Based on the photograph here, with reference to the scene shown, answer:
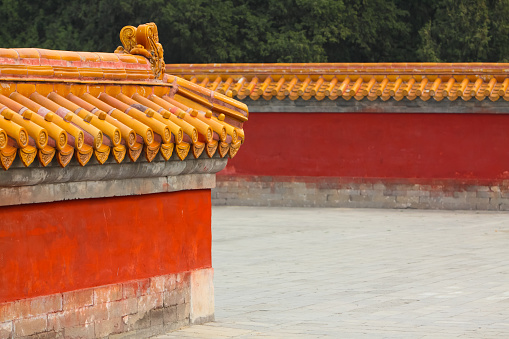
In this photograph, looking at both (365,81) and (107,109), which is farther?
(365,81)

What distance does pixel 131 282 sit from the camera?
24.5 feet

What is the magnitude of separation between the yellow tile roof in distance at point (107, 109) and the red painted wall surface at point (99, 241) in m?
0.38

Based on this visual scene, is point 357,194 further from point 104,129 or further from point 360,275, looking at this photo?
point 104,129

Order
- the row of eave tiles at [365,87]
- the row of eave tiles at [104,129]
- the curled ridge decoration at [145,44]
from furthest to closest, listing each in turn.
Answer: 1. the row of eave tiles at [365,87]
2. the curled ridge decoration at [145,44]
3. the row of eave tiles at [104,129]

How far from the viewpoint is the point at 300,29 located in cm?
2727

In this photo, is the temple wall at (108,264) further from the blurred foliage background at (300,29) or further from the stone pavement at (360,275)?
the blurred foliage background at (300,29)

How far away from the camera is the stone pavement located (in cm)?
819

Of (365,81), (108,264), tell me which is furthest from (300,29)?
(108,264)

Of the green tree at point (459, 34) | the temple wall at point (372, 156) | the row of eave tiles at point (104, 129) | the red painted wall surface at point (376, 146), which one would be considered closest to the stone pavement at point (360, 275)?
the temple wall at point (372, 156)

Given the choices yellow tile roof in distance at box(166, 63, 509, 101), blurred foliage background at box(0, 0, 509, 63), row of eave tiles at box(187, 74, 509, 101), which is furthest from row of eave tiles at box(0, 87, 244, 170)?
blurred foliage background at box(0, 0, 509, 63)

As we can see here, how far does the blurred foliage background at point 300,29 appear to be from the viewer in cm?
2677

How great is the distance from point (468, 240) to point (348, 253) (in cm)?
203

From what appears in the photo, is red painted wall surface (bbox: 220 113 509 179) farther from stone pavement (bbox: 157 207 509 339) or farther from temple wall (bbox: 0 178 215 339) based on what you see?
temple wall (bbox: 0 178 215 339)

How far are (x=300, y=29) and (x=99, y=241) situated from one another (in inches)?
813
